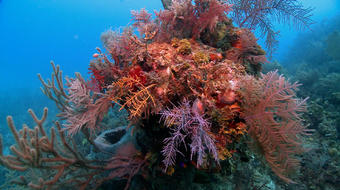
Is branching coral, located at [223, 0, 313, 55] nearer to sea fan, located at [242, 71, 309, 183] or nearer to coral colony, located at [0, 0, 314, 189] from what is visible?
coral colony, located at [0, 0, 314, 189]

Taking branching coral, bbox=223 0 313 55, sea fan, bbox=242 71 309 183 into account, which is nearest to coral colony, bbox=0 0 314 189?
sea fan, bbox=242 71 309 183

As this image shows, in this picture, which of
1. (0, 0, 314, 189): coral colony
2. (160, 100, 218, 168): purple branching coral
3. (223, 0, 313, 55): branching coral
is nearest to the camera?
(160, 100, 218, 168): purple branching coral

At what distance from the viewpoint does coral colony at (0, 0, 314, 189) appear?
2.04 m

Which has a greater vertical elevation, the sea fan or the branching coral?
the branching coral

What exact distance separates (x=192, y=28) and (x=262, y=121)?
249 cm

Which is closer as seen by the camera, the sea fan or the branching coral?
the sea fan

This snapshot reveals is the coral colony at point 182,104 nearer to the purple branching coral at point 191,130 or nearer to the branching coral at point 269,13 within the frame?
the purple branching coral at point 191,130

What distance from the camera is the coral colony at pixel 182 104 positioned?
2.04 metres

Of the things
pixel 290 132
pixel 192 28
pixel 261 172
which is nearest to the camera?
pixel 290 132

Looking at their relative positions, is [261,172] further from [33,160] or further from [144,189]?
[33,160]

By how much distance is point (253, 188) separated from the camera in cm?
384

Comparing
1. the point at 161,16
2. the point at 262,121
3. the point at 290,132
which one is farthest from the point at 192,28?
the point at 290,132

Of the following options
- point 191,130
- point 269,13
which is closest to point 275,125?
point 191,130

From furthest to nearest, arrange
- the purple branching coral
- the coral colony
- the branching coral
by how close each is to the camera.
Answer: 1. the branching coral
2. the coral colony
3. the purple branching coral
